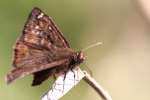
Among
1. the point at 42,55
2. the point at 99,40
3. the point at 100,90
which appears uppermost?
the point at 42,55

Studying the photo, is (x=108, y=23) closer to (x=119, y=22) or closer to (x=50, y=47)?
(x=119, y=22)

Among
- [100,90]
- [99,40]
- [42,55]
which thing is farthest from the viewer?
[99,40]

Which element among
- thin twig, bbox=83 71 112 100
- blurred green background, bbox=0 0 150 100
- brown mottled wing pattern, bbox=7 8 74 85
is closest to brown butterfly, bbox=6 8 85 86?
brown mottled wing pattern, bbox=7 8 74 85

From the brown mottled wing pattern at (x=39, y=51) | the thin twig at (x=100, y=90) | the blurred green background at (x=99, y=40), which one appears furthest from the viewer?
the blurred green background at (x=99, y=40)

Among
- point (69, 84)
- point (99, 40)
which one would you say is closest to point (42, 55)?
point (69, 84)

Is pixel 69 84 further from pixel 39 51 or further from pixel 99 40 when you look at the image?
pixel 99 40

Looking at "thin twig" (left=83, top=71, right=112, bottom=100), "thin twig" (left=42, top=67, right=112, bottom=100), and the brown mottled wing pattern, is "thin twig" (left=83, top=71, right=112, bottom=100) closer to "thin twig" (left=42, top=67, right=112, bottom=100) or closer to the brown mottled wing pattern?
"thin twig" (left=42, top=67, right=112, bottom=100)

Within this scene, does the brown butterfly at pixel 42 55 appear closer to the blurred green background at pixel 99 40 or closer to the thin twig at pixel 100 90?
the thin twig at pixel 100 90

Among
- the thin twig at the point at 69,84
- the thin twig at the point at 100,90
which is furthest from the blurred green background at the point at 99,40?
the thin twig at the point at 100,90
